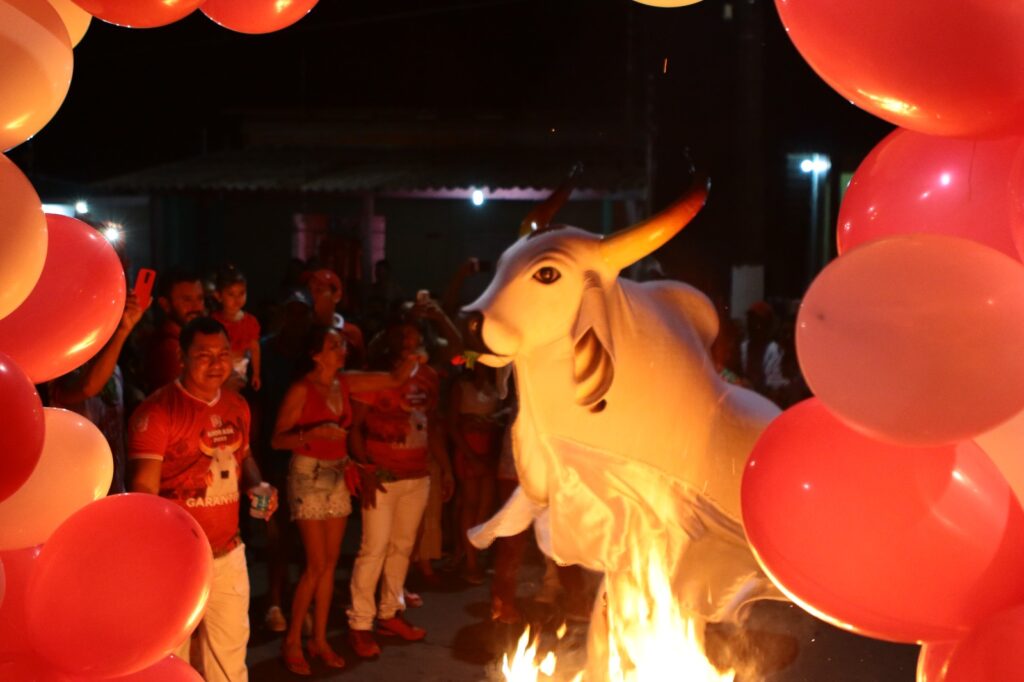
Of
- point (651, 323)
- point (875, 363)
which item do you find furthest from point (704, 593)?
point (875, 363)

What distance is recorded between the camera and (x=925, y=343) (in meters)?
1.67

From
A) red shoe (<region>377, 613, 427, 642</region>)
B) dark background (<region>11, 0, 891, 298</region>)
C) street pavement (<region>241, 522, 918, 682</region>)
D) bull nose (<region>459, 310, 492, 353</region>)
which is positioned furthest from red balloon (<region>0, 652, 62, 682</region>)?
dark background (<region>11, 0, 891, 298</region>)

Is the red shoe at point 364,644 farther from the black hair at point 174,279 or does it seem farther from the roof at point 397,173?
the roof at point 397,173

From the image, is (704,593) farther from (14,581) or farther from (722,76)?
(722,76)

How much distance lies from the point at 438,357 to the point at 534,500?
135 inches

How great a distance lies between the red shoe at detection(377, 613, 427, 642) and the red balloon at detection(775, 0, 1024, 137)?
4.72 metres

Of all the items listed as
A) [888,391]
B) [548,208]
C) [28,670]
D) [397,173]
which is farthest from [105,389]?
[397,173]

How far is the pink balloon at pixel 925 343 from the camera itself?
167 cm

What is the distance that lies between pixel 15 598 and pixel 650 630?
1985 mm

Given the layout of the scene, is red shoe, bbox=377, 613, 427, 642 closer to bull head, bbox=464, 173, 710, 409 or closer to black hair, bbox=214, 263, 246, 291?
black hair, bbox=214, 263, 246, 291

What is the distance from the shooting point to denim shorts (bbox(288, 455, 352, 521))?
5.38 metres

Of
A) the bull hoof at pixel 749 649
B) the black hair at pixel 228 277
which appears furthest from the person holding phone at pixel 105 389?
the bull hoof at pixel 749 649

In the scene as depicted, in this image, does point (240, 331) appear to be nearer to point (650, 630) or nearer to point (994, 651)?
point (650, 630)

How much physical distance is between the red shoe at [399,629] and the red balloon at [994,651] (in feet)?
14.8
